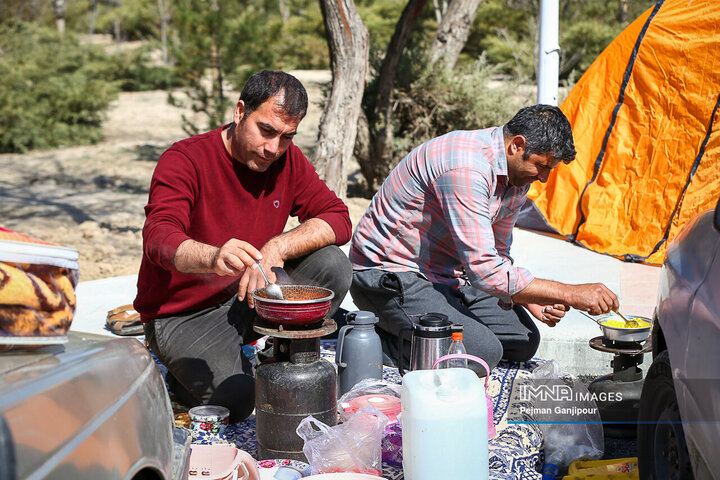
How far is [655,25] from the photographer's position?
7215 millimetres

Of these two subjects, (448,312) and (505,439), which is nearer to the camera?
(505,439)

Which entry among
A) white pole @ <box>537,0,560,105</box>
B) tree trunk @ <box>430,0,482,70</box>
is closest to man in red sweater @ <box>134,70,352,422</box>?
white pole @ <box>537,0,560,105</box>

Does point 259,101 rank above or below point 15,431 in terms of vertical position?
above

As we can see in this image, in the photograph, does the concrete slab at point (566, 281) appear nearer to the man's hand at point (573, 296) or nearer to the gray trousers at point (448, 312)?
the gray trousers at point (448, 312)

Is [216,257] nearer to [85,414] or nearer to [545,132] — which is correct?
[85,414]

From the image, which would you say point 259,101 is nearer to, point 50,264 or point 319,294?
point 319,294

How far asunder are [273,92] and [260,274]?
0.91 m

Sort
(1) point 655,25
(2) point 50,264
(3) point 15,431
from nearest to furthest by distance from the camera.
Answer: (3) point 15,431 < (2) point 50,264 < (1) point 655,25

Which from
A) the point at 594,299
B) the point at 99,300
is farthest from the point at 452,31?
the point at 594,299

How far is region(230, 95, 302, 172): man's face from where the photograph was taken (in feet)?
11.7

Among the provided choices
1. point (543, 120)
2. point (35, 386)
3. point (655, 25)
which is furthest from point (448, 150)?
point (655, 25)

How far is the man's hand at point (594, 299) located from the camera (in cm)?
352

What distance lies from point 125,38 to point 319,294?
4423cm

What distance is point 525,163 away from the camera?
3.83 meters
